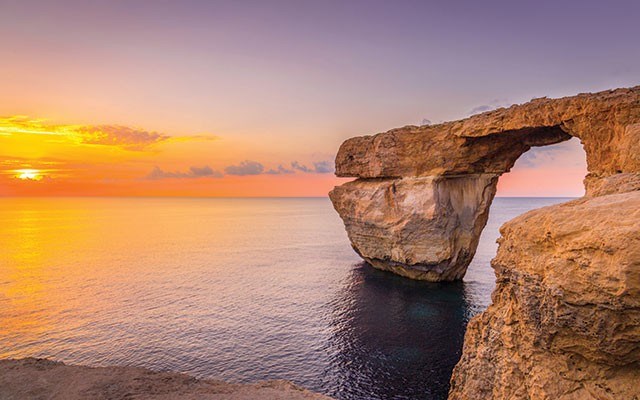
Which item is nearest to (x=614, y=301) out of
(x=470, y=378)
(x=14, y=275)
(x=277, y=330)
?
(x=470, y=378)

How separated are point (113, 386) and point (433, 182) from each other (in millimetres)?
27205

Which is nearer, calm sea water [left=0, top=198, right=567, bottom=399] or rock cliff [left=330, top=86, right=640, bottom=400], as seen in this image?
rock cliff [left=330, top=86, right=640, bottom=400]

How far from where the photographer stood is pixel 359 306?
28344 millimetres

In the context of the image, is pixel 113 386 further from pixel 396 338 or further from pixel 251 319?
pixel 396 338

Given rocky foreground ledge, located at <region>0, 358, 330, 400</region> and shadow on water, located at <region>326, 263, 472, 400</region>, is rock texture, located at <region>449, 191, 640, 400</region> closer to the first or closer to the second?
rocky foreground ledge, located at <region>0, 358, 330, 400</region>

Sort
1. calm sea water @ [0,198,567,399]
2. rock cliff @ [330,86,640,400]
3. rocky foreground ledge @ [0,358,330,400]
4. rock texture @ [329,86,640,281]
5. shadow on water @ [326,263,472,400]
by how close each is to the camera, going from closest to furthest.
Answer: rock cliff @ [330,86,640,400] → rocky foreground ledge @ [0,358,330,400] → shadow on water @ [326,263,472,400] → calm sea water @ [0,198,567,399] → rock texture @ [329,86,640,281]

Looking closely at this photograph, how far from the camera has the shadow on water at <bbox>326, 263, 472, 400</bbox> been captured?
17.2m

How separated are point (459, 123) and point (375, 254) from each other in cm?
→ 1667

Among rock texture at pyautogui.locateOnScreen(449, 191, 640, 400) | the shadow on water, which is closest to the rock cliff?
rock texture at pyautogui.locateOnScreen(449, 191, 640, 400)

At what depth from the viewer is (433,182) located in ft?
102

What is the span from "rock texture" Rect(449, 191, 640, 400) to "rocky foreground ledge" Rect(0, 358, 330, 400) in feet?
24.5

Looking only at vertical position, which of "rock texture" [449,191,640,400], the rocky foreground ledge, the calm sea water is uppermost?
"rock texture" [449,191,640,400]

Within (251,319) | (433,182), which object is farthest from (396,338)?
(433,182)

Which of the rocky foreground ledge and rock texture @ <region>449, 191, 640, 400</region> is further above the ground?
rock texture @ <region>449, 191, 640, 400</region>
